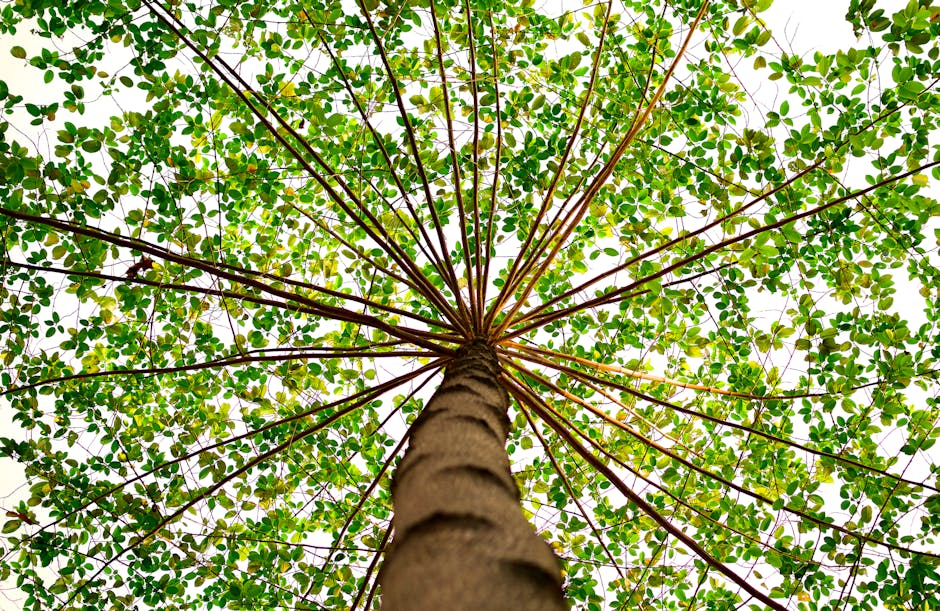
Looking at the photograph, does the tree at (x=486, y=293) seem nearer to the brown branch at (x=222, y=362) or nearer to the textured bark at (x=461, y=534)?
the brown branch at (x=222, y=362)

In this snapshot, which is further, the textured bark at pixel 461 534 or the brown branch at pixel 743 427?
the brown branch at pixel 743 427

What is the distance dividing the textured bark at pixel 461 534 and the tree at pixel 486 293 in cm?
155

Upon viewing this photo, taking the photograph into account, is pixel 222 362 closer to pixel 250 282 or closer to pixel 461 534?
pixel 250 282

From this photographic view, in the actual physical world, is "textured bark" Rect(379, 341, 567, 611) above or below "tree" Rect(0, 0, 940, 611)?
below

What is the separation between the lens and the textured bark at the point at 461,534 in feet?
3.04

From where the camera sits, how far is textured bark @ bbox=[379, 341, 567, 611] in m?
0.93

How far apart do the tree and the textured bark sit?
1.55m

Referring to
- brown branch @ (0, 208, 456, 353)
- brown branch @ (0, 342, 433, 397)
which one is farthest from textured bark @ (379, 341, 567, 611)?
brown branch @ (0, 342, 433, 397)

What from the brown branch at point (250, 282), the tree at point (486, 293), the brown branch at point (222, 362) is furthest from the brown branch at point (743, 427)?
the brown branch at point (222, 362)

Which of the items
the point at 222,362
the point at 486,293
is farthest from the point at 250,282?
the point at 486,293

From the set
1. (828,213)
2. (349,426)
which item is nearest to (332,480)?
(349,426)

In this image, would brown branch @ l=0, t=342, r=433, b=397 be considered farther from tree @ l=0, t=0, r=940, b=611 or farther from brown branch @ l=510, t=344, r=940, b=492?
brown branch @ l=510, t=344, r=940, b=492

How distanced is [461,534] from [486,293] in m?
2.32

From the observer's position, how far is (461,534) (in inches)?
41.5
